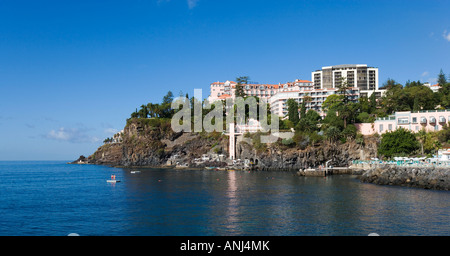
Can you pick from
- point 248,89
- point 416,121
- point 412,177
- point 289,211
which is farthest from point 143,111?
point 289,211

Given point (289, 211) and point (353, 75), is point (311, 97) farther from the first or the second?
point (289, 211)

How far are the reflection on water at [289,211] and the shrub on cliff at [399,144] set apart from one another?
24408 mm

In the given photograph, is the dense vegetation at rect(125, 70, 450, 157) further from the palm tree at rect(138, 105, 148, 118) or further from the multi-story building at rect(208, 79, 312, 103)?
the palm tree at rect(138, 105, 148, 118)

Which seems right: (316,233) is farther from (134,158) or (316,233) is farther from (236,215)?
(134,158)

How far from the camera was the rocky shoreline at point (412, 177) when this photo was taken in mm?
48250

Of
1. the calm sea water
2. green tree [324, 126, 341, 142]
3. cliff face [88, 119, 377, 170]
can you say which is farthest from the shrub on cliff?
the calm sea water

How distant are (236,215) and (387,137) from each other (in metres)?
53.7

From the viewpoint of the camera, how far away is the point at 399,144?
2827 inches

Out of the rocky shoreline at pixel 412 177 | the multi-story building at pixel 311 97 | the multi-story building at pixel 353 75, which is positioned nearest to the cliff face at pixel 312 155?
the multi-story building at pixel 311 97

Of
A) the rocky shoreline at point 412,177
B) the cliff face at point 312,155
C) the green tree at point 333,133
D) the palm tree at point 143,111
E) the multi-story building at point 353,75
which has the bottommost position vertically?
the rocky shoreline at point 412,177

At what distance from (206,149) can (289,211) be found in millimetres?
69469

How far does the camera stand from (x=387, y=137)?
2936 inches

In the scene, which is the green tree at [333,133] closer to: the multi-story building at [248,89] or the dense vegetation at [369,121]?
the dense vegetation at [369,121]
